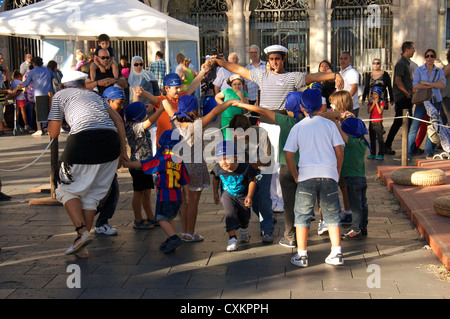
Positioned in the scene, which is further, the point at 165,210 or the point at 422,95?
the point at 422,95

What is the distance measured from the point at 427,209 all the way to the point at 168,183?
2983mm

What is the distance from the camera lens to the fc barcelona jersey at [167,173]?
5.84 metres

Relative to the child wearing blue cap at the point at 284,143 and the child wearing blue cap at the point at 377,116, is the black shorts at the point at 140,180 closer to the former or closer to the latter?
the child wearing blue cap at the point at 284,143

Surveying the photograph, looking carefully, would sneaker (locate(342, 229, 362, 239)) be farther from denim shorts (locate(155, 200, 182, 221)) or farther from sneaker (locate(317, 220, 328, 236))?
denim shorts (locate(155, 200, 182, 221))

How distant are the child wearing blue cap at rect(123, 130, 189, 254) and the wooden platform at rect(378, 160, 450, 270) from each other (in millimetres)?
2328

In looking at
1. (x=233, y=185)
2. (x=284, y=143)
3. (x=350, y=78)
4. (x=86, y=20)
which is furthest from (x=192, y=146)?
(x=86, y=20)

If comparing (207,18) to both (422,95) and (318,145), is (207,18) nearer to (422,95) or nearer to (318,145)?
(422,95)

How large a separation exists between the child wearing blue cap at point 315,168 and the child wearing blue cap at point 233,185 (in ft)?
2.00

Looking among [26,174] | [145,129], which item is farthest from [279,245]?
[26,174]

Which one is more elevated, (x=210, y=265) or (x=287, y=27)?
(x=287, y=27)

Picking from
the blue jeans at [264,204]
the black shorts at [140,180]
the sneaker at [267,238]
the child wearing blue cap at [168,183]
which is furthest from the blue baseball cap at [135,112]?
the sneaker at [267,238]

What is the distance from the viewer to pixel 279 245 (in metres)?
6.09

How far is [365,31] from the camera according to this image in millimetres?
21594

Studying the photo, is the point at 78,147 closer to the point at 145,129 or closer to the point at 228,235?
the point at 145,129
